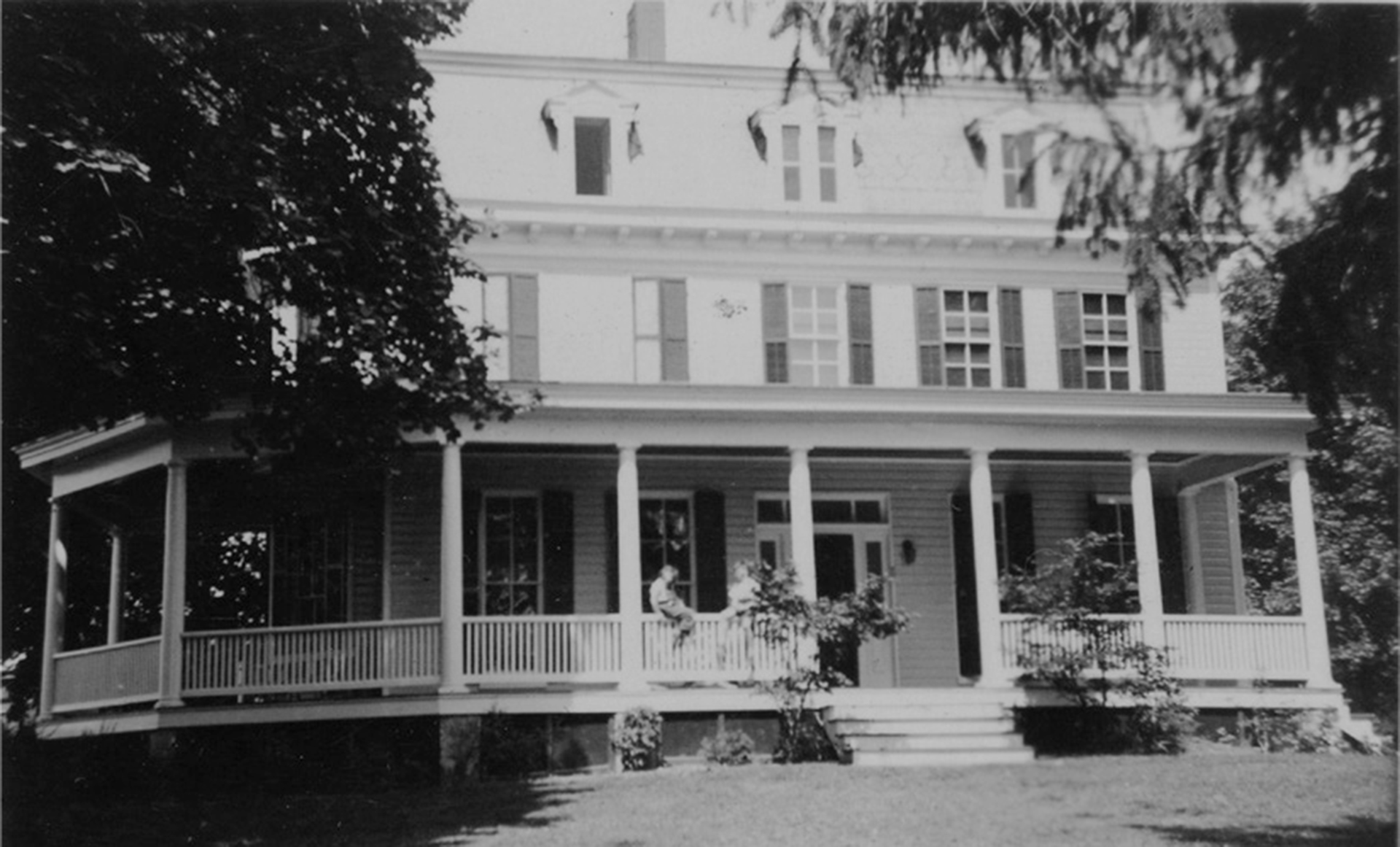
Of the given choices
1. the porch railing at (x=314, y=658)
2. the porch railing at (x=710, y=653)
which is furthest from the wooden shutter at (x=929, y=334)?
the porch railing at (x=314, y=658)

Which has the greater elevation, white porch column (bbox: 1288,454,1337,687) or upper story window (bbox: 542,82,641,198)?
upper story window (bbox: 542,82,641,198)

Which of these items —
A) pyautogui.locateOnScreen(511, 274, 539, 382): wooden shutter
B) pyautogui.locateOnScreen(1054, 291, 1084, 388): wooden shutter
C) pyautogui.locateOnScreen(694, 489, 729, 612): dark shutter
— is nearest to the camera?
pyautogui.locateOnScreen(694, 489, 729, 612): dark shutter

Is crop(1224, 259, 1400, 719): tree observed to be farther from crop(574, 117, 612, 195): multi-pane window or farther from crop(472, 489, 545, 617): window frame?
crop(472, 489, 545, 617): window frame

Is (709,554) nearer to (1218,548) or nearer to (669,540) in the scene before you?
(669,540)

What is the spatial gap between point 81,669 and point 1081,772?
10.4 metres

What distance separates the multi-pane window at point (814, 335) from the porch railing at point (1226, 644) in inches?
155

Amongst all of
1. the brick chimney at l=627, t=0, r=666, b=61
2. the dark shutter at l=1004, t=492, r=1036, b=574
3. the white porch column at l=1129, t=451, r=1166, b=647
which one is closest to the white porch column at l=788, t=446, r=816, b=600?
the dark shutter at l=1004, t=492, r=1036, b=574

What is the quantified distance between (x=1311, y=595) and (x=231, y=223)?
11130mm

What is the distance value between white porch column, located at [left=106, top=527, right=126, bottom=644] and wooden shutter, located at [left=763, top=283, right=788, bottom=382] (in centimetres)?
767

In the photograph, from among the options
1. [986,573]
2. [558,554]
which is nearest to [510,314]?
[558,554]

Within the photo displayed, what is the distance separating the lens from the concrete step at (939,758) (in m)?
12.8

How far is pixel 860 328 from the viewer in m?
17.9

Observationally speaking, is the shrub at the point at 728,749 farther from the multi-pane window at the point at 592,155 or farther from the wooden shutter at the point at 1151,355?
the multi-pane window at the point at 592,155

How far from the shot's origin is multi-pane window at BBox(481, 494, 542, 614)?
16.6 metres
